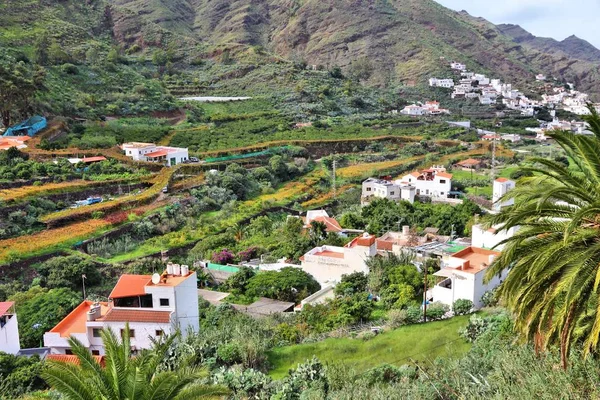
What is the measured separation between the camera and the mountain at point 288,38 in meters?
67.4

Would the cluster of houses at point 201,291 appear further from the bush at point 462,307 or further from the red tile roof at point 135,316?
the bush at point 462,307

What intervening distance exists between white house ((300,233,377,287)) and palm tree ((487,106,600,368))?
1309cm

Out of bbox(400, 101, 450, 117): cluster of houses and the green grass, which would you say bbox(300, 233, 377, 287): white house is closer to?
the green grass

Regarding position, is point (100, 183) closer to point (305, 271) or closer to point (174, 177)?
point (174, 177)

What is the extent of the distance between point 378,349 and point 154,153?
25680 mm

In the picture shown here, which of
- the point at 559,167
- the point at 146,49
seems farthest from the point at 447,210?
the point at 146,49

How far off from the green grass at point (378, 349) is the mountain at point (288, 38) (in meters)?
49.7

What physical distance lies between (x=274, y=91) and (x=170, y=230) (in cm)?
3806

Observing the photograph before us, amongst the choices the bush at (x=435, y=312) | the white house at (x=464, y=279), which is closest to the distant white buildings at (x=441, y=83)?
the white house at (x=464, y=279)

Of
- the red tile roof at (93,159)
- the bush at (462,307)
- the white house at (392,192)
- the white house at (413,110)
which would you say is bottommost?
the bush at (462,307)

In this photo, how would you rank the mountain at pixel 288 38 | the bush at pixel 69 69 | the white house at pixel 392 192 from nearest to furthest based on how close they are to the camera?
the white house at pixel 392 192 → the bush at pixel 69 69 → the mountain at pixel 288 38

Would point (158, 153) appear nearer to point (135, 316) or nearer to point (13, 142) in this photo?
point (13, 142)

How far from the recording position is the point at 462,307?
17.9 meters

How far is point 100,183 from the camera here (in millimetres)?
30766
